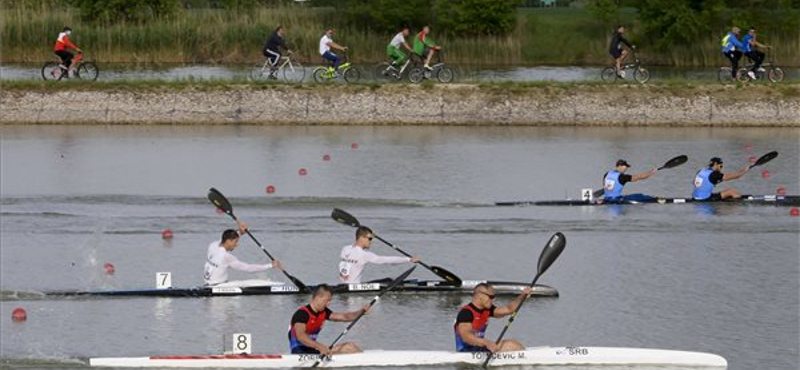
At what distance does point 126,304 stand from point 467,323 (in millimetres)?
5972

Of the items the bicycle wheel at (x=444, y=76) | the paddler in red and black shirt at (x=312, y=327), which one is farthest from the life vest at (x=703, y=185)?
the bicycle wheel at (x=444, y=76)

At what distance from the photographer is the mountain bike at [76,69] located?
4403 cm

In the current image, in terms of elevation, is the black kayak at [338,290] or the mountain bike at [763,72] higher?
the mountain bike at [763,72]

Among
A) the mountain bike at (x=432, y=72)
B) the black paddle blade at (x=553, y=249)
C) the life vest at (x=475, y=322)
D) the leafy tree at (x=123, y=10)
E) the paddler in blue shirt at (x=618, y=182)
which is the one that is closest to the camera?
the life vest at (x=475, y=322)

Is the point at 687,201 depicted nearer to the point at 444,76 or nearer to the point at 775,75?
the point at 444,76

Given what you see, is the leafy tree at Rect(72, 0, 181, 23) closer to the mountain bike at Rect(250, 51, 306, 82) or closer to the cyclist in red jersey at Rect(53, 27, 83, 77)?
the mountain bike at Rect(250, 51, 306, 82)

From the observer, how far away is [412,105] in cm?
4284

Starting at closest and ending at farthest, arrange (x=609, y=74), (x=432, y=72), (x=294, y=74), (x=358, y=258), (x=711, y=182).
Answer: (x=358, y=258) < (x=711, y=182) < (x=432, y=72) < (x=294, y=74) < (x=609, y=74)

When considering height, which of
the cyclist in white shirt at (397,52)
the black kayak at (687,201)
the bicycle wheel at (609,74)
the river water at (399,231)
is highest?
the cyclist in white shirt at (397,52)

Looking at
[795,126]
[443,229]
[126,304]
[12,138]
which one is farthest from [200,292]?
[795,126]

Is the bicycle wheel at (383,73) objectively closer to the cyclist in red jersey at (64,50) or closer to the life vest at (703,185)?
the cyclist in red jersey at (64,50)

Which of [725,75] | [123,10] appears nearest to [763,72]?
[725,75]

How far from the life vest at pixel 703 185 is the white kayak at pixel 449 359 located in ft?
37.4

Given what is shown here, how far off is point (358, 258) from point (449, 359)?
14.2 feet
